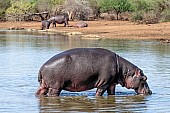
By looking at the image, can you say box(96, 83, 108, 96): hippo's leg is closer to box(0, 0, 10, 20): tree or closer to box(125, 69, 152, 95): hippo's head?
box(125, 69, 152, 95): hippo's head

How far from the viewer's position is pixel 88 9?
6022cm

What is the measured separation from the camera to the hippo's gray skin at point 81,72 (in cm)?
1072

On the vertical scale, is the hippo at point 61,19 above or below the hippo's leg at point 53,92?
below

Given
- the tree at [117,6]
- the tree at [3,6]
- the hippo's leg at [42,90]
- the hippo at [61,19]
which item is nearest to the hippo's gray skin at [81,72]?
the hippo's leg at [42,90]

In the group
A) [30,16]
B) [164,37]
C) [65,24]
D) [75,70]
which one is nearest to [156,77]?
[75,70]

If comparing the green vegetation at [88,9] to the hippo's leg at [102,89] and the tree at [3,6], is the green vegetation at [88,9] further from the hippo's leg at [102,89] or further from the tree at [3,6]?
the hippo's leg at [102,89]

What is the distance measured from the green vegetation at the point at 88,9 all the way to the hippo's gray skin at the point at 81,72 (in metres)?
37.6

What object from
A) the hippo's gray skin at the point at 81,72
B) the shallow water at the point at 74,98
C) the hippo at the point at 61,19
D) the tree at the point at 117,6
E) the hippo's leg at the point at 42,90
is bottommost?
the hippo at the point at 61,19

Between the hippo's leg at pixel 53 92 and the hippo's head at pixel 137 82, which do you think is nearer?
the hippo's leg at pixel 53 92

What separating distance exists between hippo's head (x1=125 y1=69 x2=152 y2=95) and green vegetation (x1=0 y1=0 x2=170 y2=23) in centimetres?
3701

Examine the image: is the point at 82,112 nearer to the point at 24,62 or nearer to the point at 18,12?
the point at 24,62

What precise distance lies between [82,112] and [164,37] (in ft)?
77.8

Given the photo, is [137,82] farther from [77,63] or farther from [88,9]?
[88,9]

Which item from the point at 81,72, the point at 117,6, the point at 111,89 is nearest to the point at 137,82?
the point at 111,89
